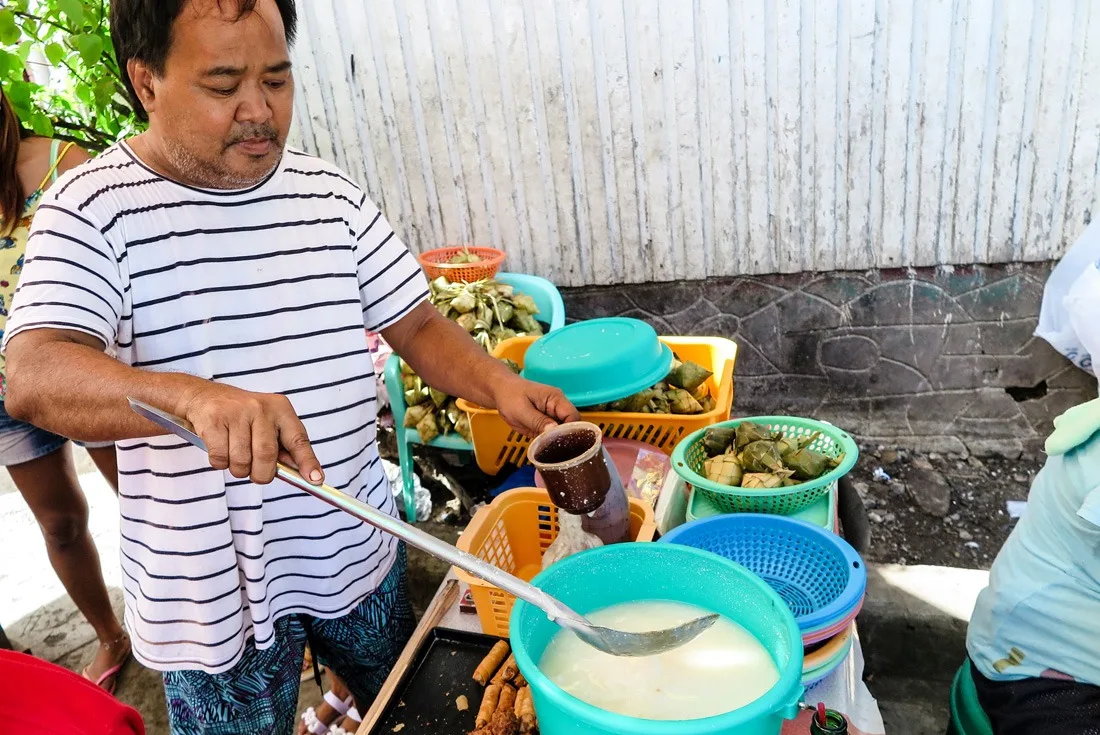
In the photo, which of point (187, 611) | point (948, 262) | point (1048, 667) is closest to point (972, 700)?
point (1048, 667)

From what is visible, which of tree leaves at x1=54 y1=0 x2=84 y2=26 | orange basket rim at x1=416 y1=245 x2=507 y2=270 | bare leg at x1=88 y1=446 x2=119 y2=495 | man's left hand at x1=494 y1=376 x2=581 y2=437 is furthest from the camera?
orange basket rim at x1=416 y1=245 x2=507 y2=270

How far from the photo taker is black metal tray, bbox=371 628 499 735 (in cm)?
160

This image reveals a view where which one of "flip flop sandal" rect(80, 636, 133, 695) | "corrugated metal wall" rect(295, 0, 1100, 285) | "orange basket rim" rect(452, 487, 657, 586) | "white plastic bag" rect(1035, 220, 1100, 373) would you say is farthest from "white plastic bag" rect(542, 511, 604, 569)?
"white plastic bag" rect(1035, 220, 1100, 373)

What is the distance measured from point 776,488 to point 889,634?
1517 mm

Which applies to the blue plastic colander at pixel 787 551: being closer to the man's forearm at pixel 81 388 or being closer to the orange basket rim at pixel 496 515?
the orange basket rim at pixel 496 515

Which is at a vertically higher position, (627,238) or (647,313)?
(627,238)

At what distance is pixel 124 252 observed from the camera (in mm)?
1568

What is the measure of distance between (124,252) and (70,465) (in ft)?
6.39

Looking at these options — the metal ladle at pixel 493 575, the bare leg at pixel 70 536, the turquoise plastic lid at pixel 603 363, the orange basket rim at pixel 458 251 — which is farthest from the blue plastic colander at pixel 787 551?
the orange basket rim at pixel 458 251

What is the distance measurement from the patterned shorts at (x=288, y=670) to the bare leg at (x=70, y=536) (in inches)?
57.1

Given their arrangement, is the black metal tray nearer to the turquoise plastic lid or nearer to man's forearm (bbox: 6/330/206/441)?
man's forearm (bbox: 6/330/206/441)

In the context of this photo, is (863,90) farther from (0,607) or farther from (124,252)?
(0,607)

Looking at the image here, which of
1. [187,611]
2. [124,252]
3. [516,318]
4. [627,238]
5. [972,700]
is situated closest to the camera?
[124,252]

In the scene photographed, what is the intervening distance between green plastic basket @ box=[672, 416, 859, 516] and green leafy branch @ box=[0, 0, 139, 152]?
2413 mm
